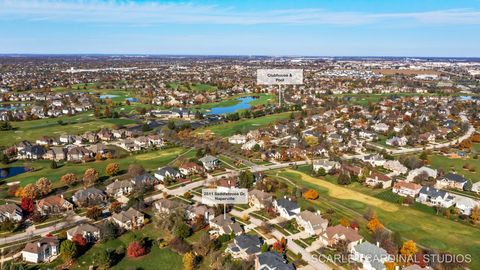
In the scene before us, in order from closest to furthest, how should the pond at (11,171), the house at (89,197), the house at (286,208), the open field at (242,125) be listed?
1. the house at (286,208)
2. the house at (89,197)
3. the pond at (11,171)
4. the open field at (242,125)

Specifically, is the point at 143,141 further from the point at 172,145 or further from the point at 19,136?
the point at 19,136

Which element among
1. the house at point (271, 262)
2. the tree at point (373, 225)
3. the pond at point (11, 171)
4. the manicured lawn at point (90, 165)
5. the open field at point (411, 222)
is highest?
the house at point (271, 262)

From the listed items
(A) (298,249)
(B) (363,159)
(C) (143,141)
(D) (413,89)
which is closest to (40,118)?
(C) (143,141)

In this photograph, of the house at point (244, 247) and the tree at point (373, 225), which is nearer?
the house at point (244, 247)

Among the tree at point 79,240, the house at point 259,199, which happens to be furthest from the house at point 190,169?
the tree at point 79,240

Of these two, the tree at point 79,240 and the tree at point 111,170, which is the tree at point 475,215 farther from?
the tree at point 111,170

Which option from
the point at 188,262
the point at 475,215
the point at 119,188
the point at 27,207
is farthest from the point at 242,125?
the point at 188,262
